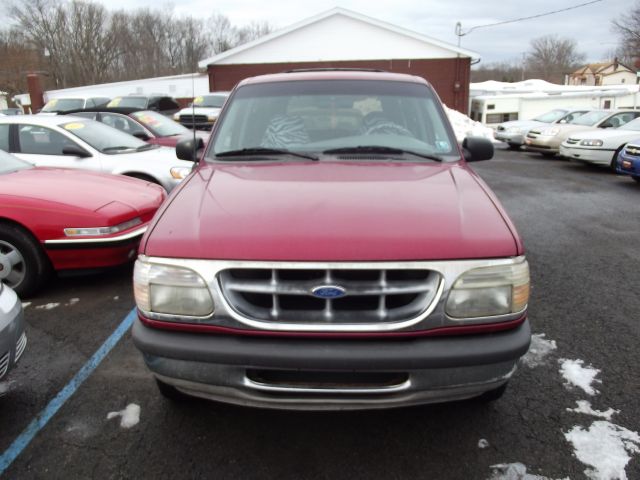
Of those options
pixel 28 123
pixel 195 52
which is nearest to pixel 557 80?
pixel 195 52

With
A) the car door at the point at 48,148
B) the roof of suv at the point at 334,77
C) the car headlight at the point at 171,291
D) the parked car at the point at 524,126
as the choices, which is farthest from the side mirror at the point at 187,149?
the parked car at the point at 524,126

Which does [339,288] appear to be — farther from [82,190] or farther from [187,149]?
[82,190]

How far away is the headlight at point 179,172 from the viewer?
264 inches

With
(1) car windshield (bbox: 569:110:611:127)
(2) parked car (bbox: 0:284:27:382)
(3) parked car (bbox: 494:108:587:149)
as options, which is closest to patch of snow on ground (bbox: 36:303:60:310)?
(2) parked car (bbox: 0:284:27:382)

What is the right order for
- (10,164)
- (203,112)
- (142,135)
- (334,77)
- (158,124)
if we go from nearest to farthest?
(334,77), (10,164), (142,135), (158,124), (203,112)

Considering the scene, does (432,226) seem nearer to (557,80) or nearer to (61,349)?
(61,349)

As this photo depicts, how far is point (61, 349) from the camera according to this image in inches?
135

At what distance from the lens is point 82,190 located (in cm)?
449

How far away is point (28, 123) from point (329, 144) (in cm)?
513

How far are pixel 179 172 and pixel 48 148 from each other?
1.67m

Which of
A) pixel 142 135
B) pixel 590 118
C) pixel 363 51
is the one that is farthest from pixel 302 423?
pixel 363 51

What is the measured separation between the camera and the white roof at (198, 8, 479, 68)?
23922mm

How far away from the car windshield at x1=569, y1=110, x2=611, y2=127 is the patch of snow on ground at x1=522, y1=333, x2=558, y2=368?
12989mm

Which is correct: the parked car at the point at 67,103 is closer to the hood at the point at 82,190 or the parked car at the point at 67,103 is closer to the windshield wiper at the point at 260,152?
the hood at the point at 82,190
